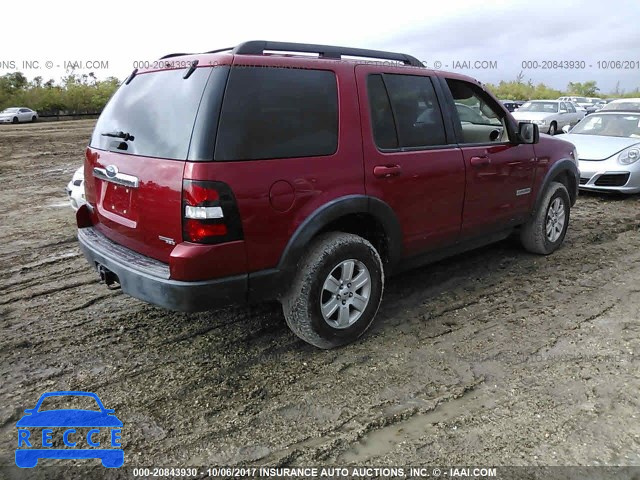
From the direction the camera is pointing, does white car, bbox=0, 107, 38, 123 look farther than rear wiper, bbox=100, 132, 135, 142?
Yes

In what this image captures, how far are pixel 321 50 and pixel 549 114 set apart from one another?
59.0 feet

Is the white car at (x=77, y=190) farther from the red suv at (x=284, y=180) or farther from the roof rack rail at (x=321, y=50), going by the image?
the roof rack rail at (x=321, y=50)

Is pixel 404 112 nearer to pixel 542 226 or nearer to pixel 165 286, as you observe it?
pixel 165 286

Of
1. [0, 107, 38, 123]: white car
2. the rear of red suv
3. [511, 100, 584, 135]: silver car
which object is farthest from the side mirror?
[0, 107, 38, 123]: white car

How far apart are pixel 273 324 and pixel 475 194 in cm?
195

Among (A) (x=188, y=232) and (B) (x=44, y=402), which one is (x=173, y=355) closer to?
(B) (x=44, y=402)

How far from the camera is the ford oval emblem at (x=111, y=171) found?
3118 mm

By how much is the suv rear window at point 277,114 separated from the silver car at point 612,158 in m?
6.26

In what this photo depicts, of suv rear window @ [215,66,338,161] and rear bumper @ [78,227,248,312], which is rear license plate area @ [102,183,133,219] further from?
suv rear window @ [215,66,338,161]

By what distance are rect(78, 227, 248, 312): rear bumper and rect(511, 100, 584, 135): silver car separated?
1763cm

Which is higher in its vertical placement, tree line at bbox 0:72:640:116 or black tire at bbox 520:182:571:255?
tree line at bbox 0:72:640:116

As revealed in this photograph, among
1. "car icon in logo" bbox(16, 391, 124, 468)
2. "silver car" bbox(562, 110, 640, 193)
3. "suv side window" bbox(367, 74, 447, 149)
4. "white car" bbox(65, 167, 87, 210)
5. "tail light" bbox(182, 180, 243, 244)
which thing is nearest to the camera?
"car icon in logo" bbox(16, 391, 124, 468)

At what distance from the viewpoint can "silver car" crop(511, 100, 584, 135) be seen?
18.4 metres

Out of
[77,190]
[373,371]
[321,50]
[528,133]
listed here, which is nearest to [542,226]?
[528,133]
